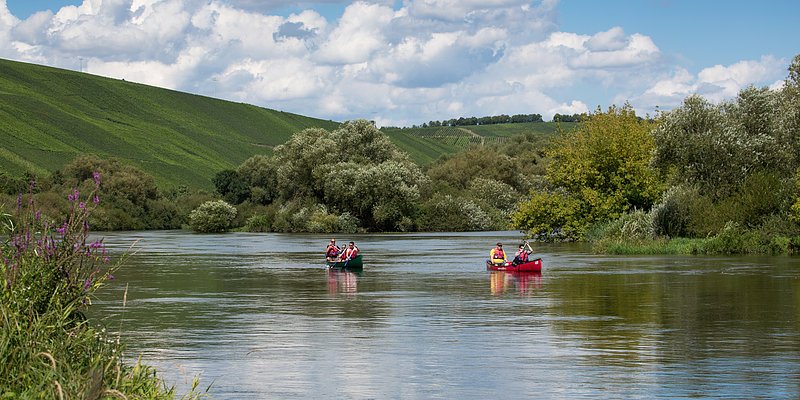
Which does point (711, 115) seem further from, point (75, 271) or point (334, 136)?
point (334, 136)

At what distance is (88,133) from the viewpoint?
166 metres

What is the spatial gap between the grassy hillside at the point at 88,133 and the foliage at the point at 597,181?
264 feet

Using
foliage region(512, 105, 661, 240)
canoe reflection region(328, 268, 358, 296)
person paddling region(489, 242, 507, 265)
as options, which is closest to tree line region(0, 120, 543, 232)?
foliage region(512, 105, 661, 240)

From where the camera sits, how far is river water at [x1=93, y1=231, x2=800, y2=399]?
59.9ft

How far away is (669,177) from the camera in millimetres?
67500

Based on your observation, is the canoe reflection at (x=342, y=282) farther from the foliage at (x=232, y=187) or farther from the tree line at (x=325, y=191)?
the foliage at (x=232, y=187)

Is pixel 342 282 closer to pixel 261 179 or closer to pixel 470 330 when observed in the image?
pixel 470 330

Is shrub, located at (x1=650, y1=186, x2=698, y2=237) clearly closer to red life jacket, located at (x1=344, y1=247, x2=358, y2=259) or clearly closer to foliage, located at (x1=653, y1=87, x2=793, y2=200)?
foliage, located at (x1=653, y1=87, x2=793, y2=200)

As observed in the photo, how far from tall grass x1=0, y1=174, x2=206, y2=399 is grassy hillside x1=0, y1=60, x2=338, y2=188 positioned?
12461 centimetres

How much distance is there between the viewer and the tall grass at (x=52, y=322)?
12.2 m

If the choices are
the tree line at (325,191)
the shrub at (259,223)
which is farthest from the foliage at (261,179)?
the shrub at (259,223)

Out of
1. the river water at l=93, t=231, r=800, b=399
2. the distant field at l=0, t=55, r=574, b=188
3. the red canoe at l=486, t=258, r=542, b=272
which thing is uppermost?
the distant field at l=0, t=55, r=574, b=188

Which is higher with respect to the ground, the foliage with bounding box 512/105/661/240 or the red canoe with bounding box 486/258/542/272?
the foliage with bounding box 512/105/661/240

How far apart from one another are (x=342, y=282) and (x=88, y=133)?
13166cm
